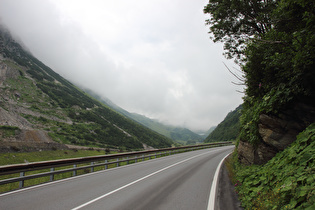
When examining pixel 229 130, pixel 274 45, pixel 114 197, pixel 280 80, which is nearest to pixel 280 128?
pixel 280 80

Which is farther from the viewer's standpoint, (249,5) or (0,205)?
(249,5)

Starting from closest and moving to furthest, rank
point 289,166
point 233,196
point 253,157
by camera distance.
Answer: point 289,166 < point 233,196 < point 253,157

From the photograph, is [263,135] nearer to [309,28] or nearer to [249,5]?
[309,28]

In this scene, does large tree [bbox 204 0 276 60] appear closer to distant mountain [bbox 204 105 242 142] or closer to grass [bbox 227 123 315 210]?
grass [bbox 227 123 315 210]

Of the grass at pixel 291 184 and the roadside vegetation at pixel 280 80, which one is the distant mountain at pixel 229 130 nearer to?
the roadside vegetation at pixel 280 80

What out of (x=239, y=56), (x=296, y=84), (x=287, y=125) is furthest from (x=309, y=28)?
(x=239, y=56)

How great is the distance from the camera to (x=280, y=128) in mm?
6355

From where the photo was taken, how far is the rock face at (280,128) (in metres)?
5.85

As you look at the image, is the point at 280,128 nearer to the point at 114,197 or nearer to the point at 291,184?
the point at 291,184

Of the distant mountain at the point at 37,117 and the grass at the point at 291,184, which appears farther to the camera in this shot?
the distant mountain at the point at 37,117

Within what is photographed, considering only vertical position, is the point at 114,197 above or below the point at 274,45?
below

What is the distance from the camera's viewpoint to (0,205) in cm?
466

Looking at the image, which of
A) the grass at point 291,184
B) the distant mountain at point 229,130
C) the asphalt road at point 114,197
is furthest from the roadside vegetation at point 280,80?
the distant mountain at point 229,130

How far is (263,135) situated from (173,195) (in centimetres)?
462
